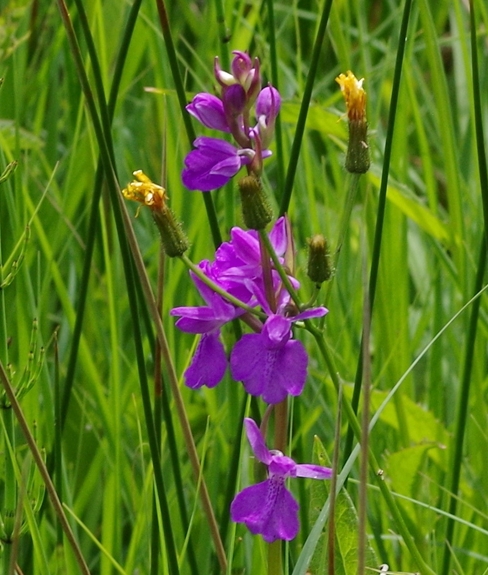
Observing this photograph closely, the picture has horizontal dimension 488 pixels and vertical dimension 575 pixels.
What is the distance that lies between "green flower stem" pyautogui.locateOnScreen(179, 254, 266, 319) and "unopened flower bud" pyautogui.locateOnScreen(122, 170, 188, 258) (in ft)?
0.05

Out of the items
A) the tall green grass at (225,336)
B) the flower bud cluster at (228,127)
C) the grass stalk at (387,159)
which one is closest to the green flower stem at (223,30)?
the tall green grass at (225,336)

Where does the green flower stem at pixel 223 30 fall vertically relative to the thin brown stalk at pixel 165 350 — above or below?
above

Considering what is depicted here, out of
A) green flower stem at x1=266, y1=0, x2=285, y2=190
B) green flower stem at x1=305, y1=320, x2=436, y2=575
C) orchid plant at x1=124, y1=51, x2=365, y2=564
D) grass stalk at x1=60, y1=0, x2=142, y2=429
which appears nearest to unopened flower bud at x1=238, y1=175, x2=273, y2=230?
orchid plant at x1=124, y1=51, x2=365, y2=564

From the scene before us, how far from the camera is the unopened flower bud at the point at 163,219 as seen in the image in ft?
2.76

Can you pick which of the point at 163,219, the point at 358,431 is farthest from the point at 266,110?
the point at 358,431

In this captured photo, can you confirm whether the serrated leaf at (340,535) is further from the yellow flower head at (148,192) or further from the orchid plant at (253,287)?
the yellow flower head at (148,192)

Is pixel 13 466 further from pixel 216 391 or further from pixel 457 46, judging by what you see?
pixel 457 46

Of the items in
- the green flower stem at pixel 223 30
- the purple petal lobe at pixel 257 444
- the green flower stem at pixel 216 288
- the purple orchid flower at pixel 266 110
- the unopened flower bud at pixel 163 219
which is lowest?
the purple petal lobe at pixel 257 444

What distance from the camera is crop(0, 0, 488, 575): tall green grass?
1076 millimetres

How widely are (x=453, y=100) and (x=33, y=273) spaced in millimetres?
1584

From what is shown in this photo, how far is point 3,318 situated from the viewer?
1063mm

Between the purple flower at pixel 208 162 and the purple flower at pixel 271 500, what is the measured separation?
22 centimetres

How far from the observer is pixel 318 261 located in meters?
0.82

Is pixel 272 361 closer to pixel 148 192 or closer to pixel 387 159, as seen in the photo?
pixel 148 192
